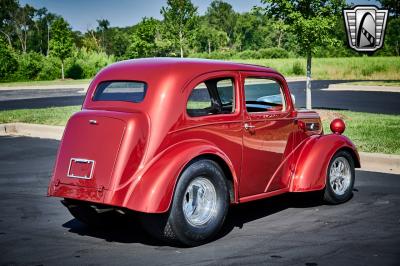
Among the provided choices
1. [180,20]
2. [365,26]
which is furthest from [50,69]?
[365,26]

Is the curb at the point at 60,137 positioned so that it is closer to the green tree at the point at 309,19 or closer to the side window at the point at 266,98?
the side window at the point at 266,98

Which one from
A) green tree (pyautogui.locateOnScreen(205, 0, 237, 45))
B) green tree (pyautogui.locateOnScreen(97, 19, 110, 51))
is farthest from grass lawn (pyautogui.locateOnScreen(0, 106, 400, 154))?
green tree (pyautogui.locateOnScreen(205, 0, 237, 45))

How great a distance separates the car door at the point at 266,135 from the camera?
6.08m

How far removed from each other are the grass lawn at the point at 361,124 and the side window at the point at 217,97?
15.5ft

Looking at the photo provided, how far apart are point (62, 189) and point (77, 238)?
54 cm

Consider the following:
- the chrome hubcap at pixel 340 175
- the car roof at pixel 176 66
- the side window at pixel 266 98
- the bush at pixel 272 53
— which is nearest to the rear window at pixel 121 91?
the car roof at pixel 176 66

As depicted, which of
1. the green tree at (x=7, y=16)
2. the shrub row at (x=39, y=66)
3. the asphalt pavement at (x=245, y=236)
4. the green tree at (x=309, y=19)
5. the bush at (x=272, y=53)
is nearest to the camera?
the asphalt pavement at (x=245, y=236)

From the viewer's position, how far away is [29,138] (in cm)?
1384

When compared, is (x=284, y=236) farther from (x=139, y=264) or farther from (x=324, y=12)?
(x=324, y=12)

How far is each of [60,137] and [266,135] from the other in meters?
8.39

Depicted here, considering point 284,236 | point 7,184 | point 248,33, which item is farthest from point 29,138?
point 248,33

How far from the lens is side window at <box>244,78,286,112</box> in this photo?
659 cm

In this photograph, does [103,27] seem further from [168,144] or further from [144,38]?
[168,144]

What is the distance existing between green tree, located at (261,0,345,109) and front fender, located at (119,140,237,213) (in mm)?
12055
